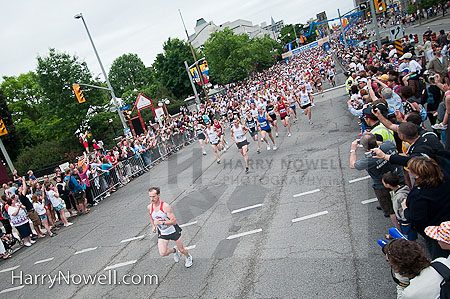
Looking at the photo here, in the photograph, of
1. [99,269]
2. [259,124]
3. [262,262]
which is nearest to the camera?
[262,262]

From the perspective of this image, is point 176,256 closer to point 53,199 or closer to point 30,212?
point 53,199

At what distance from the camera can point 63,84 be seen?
112 feet

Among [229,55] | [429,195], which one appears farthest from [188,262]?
[229,55]

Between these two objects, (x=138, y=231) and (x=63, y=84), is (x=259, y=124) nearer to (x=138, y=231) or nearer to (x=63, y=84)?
(x=138, y=231)

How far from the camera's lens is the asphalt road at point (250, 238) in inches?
202

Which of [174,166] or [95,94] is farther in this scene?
[95,94]

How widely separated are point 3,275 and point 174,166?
28.9ft

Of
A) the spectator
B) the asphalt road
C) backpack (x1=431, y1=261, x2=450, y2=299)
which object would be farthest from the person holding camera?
backpack (x1=431, y1=261, x2=450, y2=299)

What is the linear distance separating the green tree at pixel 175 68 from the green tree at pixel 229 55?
513cm

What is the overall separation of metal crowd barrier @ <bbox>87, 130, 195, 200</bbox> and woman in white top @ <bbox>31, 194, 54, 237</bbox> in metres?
2.57

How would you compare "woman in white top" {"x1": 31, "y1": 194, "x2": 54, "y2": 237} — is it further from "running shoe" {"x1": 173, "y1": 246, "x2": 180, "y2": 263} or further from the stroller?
"running shoe" {"x1": 173, "y1": 246, "x2": 180, "y2": 263}

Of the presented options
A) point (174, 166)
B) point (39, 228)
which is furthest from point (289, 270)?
point (174, 166)

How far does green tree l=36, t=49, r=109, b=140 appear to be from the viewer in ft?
110

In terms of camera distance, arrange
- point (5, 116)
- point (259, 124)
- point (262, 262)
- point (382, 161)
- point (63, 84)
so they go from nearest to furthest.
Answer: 1. point (382, 161)
2. point (262, 262)
3. point (259, 124)
4. point (63, 84)
5. point (5, 116)
